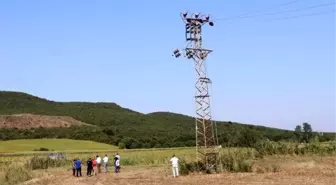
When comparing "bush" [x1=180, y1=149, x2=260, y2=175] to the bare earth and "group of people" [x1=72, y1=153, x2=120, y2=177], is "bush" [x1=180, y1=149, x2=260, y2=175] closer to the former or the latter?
"group of people" [x1=72, y1=153, x2=120, y2=177]

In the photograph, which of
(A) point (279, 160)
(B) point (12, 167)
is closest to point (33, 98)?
(B) point (12, 167)

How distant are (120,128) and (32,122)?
2288cm

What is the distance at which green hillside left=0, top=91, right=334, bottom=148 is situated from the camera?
385 feet

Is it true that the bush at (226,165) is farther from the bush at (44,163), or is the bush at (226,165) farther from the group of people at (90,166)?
the bush at (44,163)

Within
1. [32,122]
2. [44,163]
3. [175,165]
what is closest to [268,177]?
[175,165]

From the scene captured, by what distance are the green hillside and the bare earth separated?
2.67m

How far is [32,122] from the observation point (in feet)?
463

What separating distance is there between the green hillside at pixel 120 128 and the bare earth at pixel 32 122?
267cm

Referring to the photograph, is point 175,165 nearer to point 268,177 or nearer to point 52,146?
point 268,177

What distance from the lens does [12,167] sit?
49.6m

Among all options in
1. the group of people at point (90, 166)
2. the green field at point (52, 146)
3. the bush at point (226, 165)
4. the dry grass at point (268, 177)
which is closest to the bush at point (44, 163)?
the group of people at point (90, 166)

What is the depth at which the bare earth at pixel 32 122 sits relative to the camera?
13762 cm

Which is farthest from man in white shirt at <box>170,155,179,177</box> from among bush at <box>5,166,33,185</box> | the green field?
the green field

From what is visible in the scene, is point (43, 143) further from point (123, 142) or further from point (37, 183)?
Result: point (37, 183)
